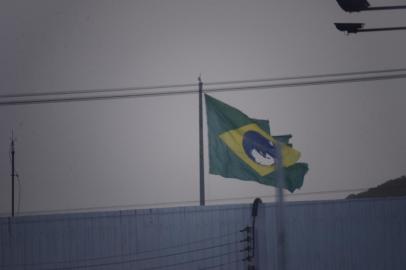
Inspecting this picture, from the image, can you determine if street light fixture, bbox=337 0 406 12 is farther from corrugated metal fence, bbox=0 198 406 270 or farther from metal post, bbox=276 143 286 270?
metal post, bbox=276 143 286 270

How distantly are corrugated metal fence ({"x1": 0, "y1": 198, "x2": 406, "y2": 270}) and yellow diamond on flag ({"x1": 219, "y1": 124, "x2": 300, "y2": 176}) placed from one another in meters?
0.83

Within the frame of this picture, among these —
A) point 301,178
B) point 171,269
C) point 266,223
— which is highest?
point 301,178

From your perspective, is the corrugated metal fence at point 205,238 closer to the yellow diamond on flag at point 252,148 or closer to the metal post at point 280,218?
the yellow diamond on flag at point 252,148

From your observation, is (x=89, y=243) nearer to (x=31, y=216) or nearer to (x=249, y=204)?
(x=31, y=216)

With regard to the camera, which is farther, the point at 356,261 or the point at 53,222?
the point at 356,261

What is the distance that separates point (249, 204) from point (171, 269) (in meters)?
1.97

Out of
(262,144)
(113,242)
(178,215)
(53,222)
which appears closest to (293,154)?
(262,144)

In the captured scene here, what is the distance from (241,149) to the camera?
1338cm

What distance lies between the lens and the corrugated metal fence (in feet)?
42.5

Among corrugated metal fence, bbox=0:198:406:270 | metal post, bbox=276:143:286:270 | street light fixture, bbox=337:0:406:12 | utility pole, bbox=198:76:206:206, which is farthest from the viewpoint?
utility pole, bbox=198:76:206:206

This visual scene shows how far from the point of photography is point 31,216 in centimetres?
1295

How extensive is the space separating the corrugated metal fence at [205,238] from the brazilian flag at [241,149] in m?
0.65

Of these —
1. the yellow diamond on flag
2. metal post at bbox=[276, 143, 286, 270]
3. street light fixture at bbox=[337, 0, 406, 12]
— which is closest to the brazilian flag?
the yellow diamond on flag

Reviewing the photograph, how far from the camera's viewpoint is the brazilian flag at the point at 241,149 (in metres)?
13.3
